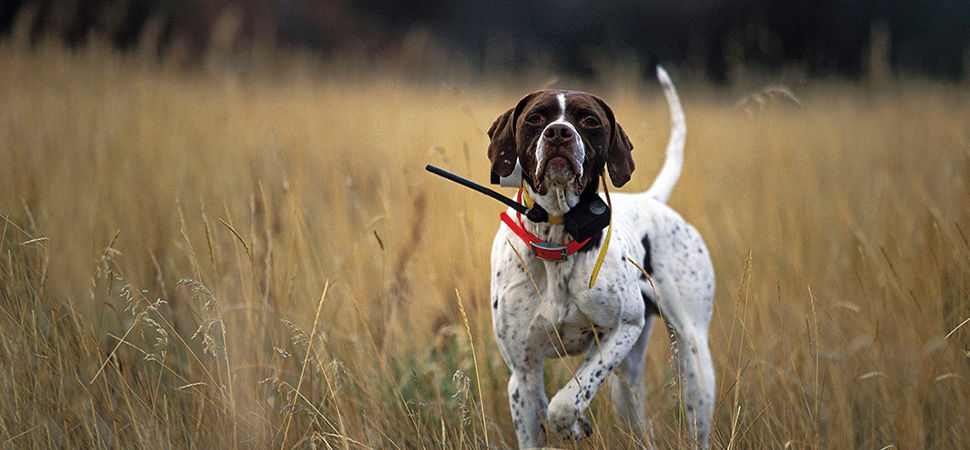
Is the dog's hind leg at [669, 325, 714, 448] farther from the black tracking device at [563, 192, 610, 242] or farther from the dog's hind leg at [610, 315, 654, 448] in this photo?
the black tracking device at [563, 192, 610, 242]

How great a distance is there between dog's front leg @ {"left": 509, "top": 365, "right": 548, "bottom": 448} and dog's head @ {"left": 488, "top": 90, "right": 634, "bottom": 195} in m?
0.69

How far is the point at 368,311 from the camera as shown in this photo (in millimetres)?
3463

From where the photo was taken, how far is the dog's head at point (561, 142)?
1.89 meters

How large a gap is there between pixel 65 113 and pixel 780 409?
4.37m

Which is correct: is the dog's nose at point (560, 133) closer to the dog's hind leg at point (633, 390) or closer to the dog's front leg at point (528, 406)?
the dog's front leg at point (528, 406)

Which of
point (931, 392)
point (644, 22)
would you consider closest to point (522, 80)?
point (931, 392)

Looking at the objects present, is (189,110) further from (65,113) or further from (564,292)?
(564,292)

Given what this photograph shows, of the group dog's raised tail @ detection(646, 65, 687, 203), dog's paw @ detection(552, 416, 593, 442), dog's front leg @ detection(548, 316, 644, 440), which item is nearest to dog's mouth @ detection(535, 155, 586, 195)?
dog's front leg @ detection(548, 316, 644, 440)

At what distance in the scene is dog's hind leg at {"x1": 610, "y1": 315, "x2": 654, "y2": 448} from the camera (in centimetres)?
281

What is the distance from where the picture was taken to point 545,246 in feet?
7.30

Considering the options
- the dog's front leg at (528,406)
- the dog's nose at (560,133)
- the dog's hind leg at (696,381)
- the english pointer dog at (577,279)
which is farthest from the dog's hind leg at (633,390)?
the dog's nose at (560,133)

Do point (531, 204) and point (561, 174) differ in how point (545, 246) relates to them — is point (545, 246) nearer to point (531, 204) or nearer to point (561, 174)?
point (531, 204)

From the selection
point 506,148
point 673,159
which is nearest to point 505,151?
point 506,148

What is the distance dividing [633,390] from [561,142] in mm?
1331
